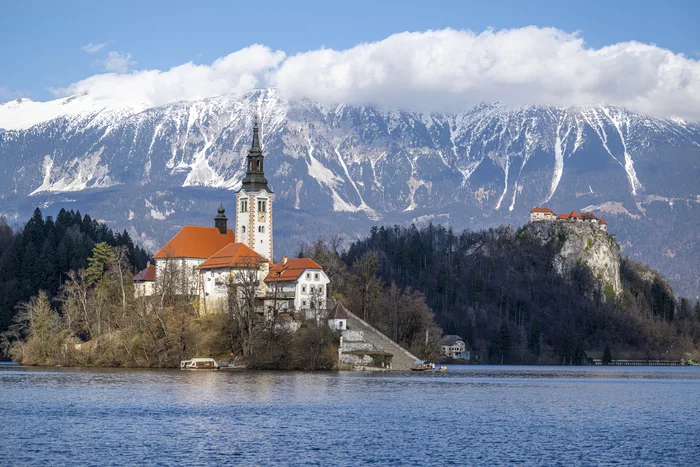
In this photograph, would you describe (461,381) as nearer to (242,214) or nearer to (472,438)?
(242,214)

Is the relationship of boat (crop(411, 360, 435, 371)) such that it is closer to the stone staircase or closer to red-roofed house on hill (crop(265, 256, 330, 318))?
the stone staircase

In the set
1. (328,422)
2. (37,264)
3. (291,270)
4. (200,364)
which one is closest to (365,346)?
(291,270)

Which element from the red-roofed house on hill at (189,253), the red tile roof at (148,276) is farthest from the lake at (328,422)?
the red tile roof at (148,276)

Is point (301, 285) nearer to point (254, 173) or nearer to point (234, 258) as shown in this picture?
point (234, 258)

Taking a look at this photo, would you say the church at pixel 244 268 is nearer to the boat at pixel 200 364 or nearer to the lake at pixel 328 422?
the boat at pixel 200 364

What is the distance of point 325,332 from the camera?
13100 centimetres

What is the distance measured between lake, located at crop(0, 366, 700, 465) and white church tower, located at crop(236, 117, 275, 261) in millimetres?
44285

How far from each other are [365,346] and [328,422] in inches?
2571

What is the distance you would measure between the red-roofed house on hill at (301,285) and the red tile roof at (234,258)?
11.5 ft

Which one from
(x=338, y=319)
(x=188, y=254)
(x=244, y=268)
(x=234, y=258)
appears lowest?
Result: (x=338, y=319)

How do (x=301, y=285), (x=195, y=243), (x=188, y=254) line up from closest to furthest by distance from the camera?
(x=301, y=285), (x=188, y=254), (x=195, y=243)

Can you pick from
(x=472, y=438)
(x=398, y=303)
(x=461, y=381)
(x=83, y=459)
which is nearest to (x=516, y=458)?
(x=472, y=438)

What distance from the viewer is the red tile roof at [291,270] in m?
139

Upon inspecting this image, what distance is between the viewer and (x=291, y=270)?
14112cm
